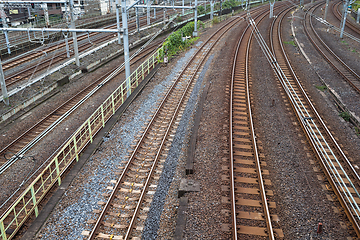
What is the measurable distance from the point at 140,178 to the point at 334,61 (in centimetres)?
1793

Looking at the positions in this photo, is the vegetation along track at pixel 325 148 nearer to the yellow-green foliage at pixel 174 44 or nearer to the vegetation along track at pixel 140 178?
the vegetation along track at pixel 140 178

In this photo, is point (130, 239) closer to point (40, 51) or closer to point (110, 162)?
point (110, 162)

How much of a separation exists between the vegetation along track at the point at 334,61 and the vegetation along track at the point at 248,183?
24.3ft

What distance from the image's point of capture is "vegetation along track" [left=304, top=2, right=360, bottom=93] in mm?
17125

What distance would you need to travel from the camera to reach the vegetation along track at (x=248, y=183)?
Result: 7254 mm

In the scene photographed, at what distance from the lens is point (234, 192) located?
8.35 metres

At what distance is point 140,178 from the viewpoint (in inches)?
374

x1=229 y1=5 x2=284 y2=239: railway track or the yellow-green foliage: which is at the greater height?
the yellow-green foliage

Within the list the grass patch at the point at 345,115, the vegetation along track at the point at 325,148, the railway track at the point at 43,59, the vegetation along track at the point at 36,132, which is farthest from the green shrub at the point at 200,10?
the grass patch at the point at 345,115

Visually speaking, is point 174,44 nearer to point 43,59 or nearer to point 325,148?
point 43,59

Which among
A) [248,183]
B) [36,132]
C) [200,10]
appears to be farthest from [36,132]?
[200,10]

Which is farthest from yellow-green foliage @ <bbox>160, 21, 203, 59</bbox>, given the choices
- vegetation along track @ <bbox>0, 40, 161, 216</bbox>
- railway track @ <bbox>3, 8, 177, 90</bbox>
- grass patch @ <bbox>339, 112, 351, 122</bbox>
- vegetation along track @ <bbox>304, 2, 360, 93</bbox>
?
grass patch @ <bbox>339, 112, 351, 122</bbox>

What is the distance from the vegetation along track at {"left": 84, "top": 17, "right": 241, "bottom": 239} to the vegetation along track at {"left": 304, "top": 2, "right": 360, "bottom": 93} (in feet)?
32.1

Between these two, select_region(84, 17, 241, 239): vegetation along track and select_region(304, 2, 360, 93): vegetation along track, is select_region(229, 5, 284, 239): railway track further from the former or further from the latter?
select_region(304, 2, 360, 93): vegetation along track
